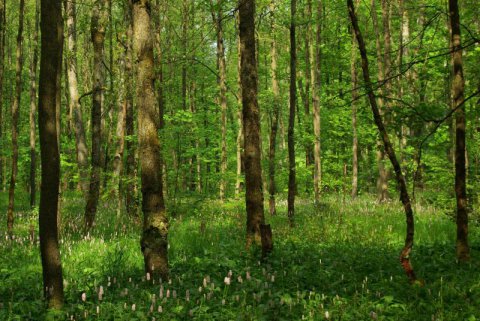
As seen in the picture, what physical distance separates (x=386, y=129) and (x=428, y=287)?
229 centimetres

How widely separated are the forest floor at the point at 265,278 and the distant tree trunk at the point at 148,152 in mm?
433

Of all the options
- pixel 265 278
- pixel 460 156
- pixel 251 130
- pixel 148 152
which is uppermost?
pixel 251 130

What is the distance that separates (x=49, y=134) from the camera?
4.80m

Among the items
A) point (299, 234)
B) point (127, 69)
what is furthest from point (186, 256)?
point (127, 69)

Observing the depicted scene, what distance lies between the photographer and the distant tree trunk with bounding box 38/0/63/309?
4766mm

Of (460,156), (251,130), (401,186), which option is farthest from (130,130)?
(460,156)

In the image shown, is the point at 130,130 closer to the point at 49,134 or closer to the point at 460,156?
the point at 49,134

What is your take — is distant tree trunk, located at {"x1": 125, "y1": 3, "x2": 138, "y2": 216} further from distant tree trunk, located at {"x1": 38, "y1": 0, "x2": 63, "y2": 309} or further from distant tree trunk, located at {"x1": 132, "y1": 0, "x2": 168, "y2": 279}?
distant tree trunk, located at {"x1": 38, "y1": 0, "x2": 63, "y2": 309}

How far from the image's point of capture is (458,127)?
6566 millimetres

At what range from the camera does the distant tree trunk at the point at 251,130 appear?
8023 mm

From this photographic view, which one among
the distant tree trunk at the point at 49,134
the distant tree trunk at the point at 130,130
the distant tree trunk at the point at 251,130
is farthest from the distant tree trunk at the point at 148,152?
the distant tree trunk at the point at 130,130

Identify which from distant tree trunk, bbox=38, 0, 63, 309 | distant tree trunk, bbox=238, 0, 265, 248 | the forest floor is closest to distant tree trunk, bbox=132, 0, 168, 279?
the forest floor

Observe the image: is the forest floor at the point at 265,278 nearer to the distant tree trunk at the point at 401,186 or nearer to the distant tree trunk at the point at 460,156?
the distant tree trunk at the point at 401,186

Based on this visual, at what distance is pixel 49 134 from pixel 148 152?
148 cm
